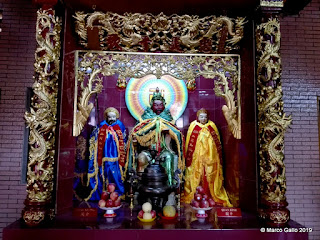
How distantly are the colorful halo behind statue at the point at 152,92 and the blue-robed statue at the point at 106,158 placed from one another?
546 mm

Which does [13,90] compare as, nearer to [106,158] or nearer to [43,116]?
[43,116]

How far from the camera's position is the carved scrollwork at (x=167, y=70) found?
11.5 feet

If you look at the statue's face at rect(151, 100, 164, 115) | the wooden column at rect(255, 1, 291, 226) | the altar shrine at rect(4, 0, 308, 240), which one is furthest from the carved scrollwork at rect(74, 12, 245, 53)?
the statue's face at rect(151, 100, 164, 115)

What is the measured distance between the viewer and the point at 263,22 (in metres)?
2.99

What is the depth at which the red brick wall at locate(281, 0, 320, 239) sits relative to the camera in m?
4.02

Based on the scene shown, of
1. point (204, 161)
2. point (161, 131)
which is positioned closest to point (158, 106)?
point (161, 131)

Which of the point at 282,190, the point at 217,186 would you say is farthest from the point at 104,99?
the point at 282,190

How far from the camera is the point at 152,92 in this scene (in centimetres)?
501

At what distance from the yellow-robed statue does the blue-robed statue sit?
3.87 ft

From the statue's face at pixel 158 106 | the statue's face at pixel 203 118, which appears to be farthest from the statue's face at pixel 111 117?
the statue's face at pixel 203 118

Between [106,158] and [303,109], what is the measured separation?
344 cm

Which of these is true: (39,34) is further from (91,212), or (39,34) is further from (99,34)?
(91,212)

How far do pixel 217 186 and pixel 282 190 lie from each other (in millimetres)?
1551

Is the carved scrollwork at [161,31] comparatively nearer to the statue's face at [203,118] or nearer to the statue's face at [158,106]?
the statue's face at [158,106]
